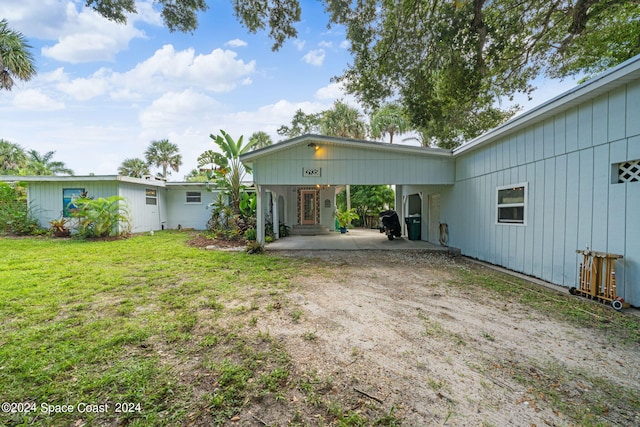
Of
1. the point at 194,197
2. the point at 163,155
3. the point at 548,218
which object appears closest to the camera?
the point at 548,218

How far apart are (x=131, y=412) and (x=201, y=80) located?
40.6 feet

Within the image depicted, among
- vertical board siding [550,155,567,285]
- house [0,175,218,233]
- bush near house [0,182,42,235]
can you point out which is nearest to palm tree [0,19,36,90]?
house [0,175,218,233]

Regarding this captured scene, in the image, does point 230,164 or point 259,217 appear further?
point 230,164

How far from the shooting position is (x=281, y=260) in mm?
6984

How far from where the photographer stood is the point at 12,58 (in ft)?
32.0

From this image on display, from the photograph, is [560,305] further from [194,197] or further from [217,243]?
[194,197]

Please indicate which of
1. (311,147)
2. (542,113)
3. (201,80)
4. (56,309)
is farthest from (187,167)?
(542,113)

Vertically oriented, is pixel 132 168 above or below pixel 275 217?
above

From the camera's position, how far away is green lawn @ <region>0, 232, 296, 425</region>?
181 cm

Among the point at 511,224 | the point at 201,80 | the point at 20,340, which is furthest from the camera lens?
the point at 201,80

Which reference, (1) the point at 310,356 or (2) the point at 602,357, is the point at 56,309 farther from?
(2) the point at 602,357

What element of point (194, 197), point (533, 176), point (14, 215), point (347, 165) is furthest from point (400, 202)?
point (14, 215)

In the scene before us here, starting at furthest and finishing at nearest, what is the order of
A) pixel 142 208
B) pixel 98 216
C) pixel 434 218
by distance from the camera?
pixel 142 208 < pixel 434 218 < pixel 98 216

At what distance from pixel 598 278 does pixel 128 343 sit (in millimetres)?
6187
